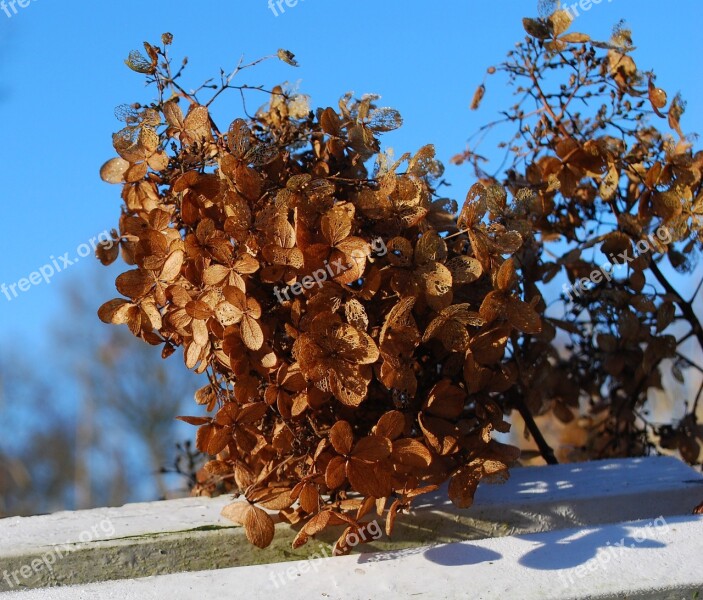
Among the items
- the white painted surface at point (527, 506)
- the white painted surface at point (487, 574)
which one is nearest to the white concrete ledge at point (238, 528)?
the white painted surface at point (527, 506)

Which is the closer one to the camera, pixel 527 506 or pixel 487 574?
pixel 487 574

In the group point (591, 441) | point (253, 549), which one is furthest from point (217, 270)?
point (591, 441)

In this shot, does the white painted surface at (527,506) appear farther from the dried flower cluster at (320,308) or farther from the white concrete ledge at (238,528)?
the dried flower cluster at (320,308)

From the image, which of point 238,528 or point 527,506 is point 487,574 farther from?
point 238,528

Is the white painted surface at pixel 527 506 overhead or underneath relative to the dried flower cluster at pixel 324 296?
underneath

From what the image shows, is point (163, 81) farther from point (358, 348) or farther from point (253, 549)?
point (253, 549)

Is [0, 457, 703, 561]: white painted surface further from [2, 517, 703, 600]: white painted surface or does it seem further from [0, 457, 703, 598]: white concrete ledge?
[2, 517, 703, 600]: white painted surface

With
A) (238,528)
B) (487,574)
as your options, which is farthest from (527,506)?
(238,528)
